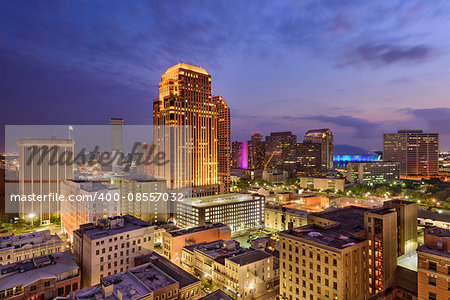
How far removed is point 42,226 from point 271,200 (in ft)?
262

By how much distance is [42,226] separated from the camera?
79625 millimetres

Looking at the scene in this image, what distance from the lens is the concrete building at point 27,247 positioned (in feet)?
143

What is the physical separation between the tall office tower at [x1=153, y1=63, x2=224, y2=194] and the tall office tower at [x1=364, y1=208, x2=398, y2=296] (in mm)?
74221

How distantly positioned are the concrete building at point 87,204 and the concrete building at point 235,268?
2671cm

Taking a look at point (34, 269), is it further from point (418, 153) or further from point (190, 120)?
point (418, 153)

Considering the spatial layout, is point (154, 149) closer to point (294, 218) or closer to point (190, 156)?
point (190, 156)

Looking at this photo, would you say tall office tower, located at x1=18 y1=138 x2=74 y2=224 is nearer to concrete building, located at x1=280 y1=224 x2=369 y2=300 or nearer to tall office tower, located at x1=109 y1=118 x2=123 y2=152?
concrete building, located at x1=280 y1=224 x2=369 y2=300

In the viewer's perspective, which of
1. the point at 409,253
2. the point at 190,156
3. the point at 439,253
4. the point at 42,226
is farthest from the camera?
the point at 190,156

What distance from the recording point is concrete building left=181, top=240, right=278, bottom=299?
40847mm

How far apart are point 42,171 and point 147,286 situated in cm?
7222

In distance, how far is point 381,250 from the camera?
126ft

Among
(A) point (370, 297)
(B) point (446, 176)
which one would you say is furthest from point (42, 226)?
(B) point (446, 176)

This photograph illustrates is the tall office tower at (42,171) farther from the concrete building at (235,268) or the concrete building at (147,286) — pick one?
the concrete building at (147,286)

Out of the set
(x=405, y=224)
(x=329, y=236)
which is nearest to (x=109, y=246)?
(x=329, y=236)
